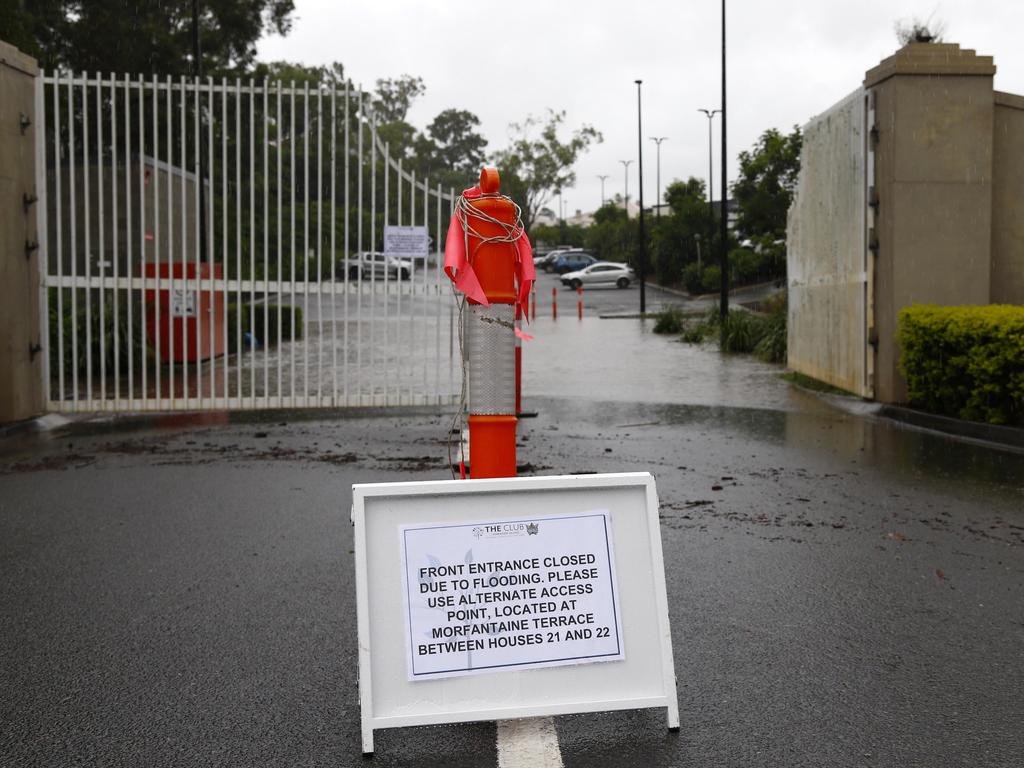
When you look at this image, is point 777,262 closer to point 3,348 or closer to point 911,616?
point 3,348

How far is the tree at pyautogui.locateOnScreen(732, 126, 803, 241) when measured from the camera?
41125 mm

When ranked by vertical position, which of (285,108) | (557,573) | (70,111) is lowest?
(557,573)

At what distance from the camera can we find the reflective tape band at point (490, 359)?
15.0 ft

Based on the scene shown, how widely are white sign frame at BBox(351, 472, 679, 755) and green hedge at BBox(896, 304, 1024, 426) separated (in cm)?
746

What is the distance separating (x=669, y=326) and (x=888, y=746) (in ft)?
85.0

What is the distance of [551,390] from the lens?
15.9m

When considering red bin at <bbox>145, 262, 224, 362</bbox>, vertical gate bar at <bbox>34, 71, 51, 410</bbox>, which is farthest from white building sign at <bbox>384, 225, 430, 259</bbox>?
vertical gate bar at <bbox>34, 71, 51, 410</bbox>

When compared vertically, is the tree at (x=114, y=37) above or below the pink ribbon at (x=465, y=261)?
above

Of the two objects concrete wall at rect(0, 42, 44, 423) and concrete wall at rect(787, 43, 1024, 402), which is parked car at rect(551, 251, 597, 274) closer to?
concrete wall at rect(787, 43, 1024, 402)

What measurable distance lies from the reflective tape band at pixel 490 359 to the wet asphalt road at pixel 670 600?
116 cm

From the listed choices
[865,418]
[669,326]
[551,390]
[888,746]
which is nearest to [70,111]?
[551,390]

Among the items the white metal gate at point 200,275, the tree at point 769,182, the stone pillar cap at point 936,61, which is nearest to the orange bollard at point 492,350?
the white metal gate at point 200,275

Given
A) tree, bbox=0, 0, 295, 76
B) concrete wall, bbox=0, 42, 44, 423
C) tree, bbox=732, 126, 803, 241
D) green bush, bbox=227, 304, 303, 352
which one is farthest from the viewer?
tree, bbox=732, 126, 803, 241

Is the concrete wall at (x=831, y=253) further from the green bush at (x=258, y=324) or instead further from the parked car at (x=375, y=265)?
the green bush at (x=258, y=324)
